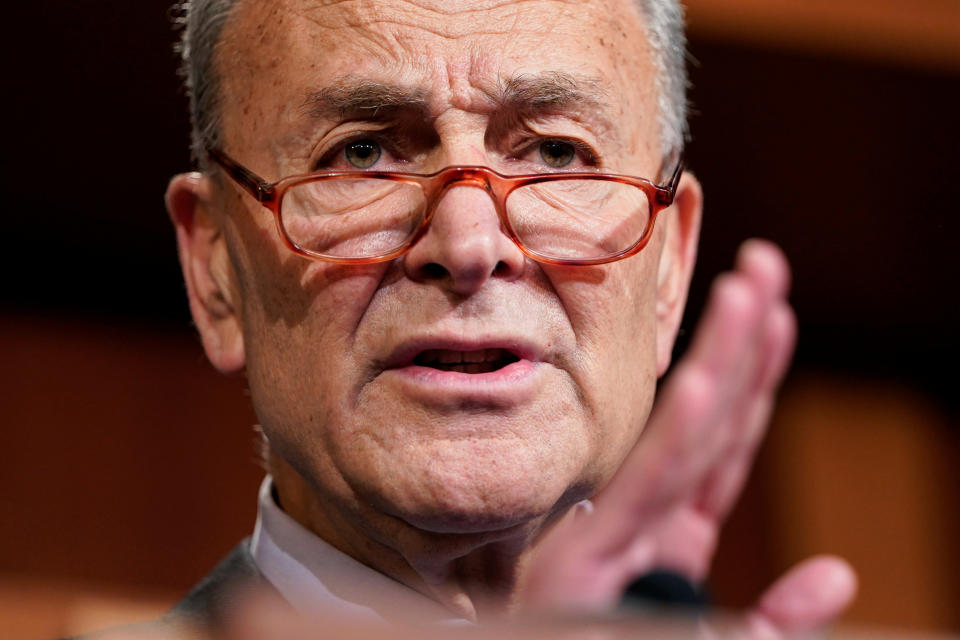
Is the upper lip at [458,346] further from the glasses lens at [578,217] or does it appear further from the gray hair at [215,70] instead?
the gray hair at [215,70]

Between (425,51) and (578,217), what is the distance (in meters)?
0.23

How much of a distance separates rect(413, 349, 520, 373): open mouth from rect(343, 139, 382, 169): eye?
0.75 feet

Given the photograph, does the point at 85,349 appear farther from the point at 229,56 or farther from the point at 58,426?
the point at 229,56

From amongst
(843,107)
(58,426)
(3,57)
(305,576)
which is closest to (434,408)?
(305,576)

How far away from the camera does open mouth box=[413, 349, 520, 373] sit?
4.61ft

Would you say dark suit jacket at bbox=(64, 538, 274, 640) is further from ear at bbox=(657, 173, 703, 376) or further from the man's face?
ear at bbox=(657, 173, 703, 376)

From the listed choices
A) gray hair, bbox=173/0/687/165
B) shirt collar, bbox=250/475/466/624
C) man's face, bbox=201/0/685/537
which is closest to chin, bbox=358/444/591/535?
man's face, bbox=201/0/685/537

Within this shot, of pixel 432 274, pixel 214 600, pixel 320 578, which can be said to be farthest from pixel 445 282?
pixel 214 600

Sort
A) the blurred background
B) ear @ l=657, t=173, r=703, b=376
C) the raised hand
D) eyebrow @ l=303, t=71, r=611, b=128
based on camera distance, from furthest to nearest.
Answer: the blurred background < ear @ l=657, t=173, r=703, b=376 < eyebrow @ l=303, t=71, r=611, b=128 < the raised hand

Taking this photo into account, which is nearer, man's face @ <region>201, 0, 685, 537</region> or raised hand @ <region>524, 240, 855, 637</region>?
raised hand @ <region>524, 240, 855, 637</region>

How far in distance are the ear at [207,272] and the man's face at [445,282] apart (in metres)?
0.02

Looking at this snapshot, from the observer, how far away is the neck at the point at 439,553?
1439mm

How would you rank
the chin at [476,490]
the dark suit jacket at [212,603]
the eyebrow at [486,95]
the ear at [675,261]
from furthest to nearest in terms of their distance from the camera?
the ear at [675,261], the dark suit jacket at [212,603], the eyebrow at [486,95], the chin at [476,490]

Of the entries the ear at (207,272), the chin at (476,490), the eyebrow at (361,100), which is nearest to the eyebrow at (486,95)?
the eyebrow at (361,100)
